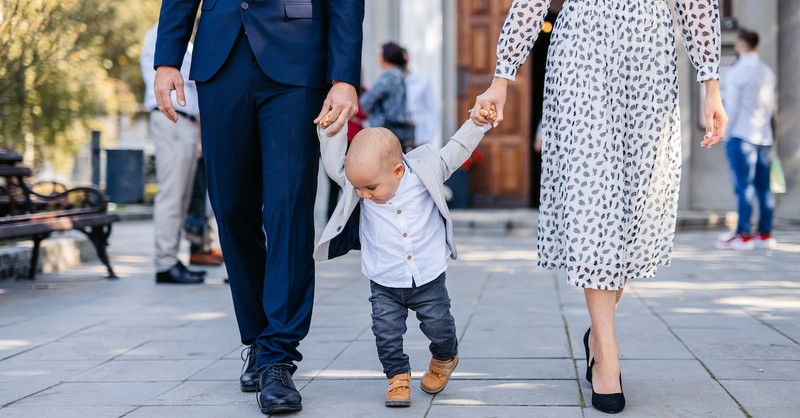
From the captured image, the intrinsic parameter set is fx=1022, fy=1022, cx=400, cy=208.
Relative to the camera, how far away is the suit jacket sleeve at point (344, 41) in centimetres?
355

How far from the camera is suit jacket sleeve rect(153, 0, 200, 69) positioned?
147 inches

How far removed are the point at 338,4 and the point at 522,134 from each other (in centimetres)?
1009

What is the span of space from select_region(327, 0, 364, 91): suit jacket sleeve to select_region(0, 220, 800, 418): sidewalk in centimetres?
115

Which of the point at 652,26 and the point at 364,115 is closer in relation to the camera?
the point at 652,26

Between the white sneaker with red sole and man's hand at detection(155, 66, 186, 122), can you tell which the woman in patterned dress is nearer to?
man's hand at detection(155, 66, 186, 122)

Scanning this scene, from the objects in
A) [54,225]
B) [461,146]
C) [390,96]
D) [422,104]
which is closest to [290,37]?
[461,146]

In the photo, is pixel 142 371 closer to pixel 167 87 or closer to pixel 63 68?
pixel 167 87

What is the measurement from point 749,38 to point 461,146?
269 inches

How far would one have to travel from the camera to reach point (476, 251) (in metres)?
9.52

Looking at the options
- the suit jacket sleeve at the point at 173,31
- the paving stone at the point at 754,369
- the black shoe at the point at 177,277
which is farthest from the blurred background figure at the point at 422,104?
the suit jacket sleeve at the point at 173,31

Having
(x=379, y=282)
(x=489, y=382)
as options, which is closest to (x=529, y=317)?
(x=489, y=382)

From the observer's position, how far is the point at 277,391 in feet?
11.1

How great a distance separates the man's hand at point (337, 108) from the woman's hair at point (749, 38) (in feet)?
22.7

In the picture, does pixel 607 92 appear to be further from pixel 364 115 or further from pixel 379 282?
pixel 364 115
